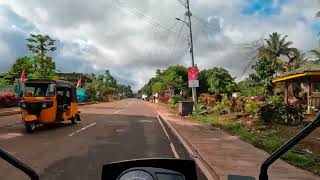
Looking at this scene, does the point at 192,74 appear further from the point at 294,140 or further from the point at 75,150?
the point at 294,140

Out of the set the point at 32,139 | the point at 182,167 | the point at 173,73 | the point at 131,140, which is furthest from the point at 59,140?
the point at 173,73

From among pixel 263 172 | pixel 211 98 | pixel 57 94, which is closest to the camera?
pixel 263 172

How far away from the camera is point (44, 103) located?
2286 cm

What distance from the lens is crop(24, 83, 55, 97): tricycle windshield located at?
23516 mm

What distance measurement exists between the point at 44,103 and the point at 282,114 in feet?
36.6

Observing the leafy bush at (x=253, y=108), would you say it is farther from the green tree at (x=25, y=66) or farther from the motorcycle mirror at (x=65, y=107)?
the green tree at (x=25, y=66)

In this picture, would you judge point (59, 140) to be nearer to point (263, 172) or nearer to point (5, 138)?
point (5, 138)

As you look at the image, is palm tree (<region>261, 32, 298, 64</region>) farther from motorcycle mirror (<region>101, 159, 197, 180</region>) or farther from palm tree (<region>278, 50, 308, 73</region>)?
motorcycle mirror (<region>101, 159, 197, 180</region>)

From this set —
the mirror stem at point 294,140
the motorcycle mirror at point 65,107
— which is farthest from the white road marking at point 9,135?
the mirror stem at point 294,140

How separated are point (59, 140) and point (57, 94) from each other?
6121 mm

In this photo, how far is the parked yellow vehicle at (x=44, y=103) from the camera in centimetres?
2234

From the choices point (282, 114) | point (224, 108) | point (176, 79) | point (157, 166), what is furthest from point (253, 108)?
point (176, 79)

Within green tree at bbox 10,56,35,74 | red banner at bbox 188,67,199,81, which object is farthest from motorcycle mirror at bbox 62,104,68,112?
green tree at bbox 10,56,35,74

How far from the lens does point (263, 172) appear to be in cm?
309
